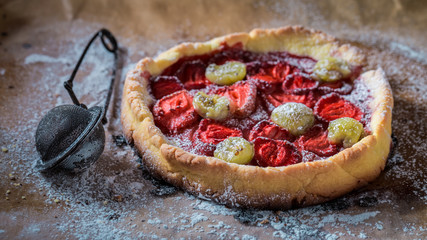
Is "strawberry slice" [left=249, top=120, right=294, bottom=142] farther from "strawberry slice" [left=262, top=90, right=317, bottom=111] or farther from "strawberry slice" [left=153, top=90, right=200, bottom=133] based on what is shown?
"strawberry slice" [left=153, top=90, right=200, bottom=133]

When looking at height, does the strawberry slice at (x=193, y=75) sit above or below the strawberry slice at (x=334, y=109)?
above

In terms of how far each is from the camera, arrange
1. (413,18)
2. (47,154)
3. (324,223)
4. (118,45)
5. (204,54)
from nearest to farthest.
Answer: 1. (324,223)
2. (47,154)
3. (204,54)
4. (118,45)
5. (413,18)

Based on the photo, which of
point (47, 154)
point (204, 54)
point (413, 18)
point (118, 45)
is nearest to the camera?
point (47, 154)

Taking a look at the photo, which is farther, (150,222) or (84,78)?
(84,78)

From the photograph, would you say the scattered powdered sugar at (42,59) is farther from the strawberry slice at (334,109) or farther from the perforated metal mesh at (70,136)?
the strawberry slice at (334,109)

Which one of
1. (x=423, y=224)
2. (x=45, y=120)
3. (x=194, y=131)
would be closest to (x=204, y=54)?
(x=194, y=131)

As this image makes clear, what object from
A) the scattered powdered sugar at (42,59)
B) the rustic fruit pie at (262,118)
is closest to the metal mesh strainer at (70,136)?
the rustic fruit pie at (262,118)

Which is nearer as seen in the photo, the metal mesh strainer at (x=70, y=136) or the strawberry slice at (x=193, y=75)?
the metal mesh strainer at (x=70, y=136)

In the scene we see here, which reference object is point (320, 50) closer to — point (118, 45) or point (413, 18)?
point (413, 18)
